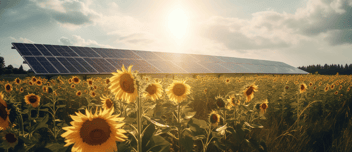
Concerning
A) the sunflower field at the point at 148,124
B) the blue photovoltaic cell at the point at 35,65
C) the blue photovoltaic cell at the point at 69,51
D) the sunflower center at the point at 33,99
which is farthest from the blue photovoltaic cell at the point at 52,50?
the sunflower center at the point at 33,99

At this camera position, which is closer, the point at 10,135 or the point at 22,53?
the point at 10,135

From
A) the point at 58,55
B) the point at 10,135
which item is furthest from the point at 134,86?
the point at 58,55

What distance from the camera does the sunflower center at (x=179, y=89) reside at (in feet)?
8.00

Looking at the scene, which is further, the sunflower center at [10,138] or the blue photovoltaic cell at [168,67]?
the blue photovoltaic cell at [168,67]

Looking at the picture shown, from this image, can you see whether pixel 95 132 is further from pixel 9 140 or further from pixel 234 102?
pixel 234 102

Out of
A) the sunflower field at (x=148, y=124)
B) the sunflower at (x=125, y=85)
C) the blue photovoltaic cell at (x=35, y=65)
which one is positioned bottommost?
the sunflower field at (x=148, y=124)

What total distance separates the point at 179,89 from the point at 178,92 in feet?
0.15

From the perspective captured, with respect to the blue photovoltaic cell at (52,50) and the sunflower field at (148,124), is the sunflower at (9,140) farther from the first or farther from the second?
the blue photovoltaic cell at (52,50)

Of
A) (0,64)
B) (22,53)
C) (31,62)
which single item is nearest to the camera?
(31,62)

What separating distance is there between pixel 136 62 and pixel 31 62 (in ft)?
25.9

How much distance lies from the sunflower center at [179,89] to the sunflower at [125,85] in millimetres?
1008

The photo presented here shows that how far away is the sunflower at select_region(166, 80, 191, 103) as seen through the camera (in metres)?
2.44

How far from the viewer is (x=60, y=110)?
471 centimetres

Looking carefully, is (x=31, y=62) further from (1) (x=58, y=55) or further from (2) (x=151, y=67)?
(2) (x=151, y=67)
